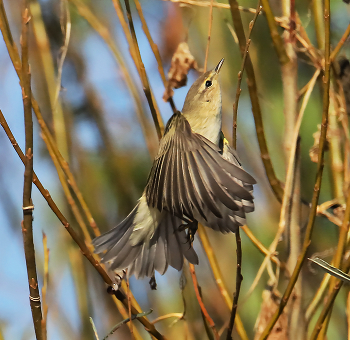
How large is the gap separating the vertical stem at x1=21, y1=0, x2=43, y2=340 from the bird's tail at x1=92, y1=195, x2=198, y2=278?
0.64 meters

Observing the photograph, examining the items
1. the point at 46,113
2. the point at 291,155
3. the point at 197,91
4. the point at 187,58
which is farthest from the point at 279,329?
the point at 46,113

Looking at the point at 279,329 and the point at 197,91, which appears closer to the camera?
the point at 279,329

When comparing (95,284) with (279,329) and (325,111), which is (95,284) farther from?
(325,111)

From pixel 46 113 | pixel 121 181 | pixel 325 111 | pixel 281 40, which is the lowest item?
pixel 121 181

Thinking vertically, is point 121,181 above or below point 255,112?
below

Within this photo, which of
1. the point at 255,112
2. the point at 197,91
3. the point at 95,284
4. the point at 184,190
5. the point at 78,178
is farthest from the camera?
the point at 78,178

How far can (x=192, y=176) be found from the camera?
1223 millimetres

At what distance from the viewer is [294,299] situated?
165 centimetres

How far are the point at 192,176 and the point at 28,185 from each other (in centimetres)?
Answer: 46

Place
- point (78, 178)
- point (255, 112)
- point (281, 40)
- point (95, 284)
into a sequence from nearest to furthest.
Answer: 1. point (255, 112)
2. point (281, 40)
3. point (95, 284)
4. point (78, 178)

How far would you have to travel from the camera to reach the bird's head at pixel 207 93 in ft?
5.82

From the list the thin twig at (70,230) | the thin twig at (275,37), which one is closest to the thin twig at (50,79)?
the thin twig at (70,230)

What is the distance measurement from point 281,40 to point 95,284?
147 centimetres

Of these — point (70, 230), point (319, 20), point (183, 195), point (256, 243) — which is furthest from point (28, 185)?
point (319, 20)
